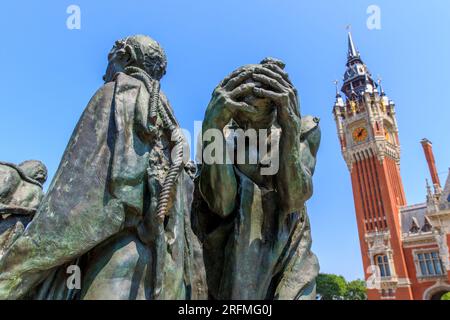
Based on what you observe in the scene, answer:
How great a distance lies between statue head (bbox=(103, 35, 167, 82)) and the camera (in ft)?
7.45

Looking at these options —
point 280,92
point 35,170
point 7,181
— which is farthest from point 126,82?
point 35,170

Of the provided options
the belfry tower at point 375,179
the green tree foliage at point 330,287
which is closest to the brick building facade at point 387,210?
the belfry tower at point 375,179

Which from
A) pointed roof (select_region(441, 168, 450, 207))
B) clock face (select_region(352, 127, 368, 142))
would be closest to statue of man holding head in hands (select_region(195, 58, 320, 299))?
pointed roof (select_region(441, 168, 450, 207))

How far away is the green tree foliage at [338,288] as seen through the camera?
54.5 metres

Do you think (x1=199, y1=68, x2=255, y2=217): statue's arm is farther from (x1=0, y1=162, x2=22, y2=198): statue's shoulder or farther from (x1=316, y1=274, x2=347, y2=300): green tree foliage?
(x1=316, y1=274, x2=347, y2=300): green tree foliage

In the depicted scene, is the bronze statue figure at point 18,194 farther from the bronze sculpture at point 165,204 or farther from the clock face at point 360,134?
the clock face at point 360,134

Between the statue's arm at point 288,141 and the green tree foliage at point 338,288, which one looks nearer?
the statue's arm at point 288,141

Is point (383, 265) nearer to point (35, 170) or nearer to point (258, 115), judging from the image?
point (35, 170)

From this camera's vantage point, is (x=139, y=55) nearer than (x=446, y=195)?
Yes

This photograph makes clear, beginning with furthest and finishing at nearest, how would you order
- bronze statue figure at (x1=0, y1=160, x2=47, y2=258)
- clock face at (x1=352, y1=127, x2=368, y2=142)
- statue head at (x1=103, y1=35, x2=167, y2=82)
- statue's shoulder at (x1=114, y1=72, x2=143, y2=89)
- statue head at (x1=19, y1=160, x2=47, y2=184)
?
clock face at (x1=352, y1=127, x2=368, y2=142), statue head at (x1=19, y1=160, x2=47, y2=184), bronze statue figure at (x1=0, y1=160, x2=47, y2=258), statue head at (x1=103, y1=35, x2=167, y2=82), statue's shoulder at (x1=114, y1=72, x2=143, y2=89)

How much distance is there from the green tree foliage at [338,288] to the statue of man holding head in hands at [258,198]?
55257mm

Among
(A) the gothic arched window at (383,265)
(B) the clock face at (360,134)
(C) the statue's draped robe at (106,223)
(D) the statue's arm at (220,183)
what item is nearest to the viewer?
(C) the statue's draped robe at (106,223)

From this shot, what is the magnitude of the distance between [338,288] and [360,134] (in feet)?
80.1

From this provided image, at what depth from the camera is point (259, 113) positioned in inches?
84.5
